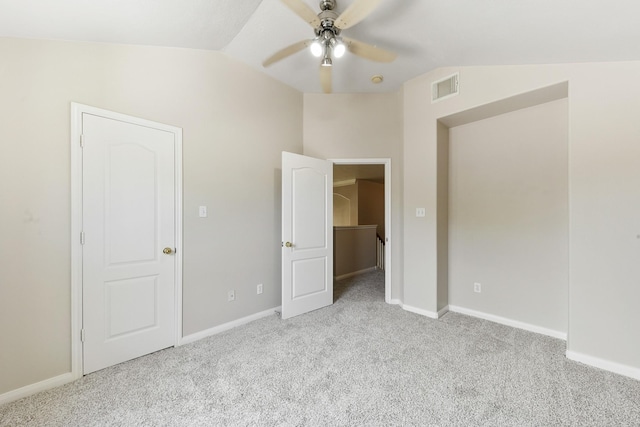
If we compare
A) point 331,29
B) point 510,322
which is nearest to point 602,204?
point 510,322

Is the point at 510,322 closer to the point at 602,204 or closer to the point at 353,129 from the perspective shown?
the point at 602,204

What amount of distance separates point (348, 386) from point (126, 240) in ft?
6.87

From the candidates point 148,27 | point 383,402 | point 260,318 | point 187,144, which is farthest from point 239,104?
point 383,402

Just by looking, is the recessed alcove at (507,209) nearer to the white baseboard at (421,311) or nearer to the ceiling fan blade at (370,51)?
the white baseboard at (421,311)

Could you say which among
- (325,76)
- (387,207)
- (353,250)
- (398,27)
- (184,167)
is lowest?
(353,250)

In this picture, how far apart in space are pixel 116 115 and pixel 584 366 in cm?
421

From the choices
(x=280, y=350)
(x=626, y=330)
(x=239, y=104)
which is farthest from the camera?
(x=239, y=104)

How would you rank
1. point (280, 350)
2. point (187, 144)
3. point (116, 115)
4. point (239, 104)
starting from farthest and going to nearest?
point (239, 104), point (187, 144), point (280, 350), point (116, 115)

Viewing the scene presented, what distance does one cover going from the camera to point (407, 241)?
345 centimetres

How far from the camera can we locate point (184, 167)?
104 inches

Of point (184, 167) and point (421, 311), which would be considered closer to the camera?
point (184, 167)

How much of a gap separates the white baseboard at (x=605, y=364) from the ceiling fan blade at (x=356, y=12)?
119 inches

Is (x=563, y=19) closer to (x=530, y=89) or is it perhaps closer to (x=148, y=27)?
(x=530, y=89)

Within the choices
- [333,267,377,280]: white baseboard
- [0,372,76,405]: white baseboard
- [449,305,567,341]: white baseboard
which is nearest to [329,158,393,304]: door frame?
[449,305,567,341]: white baseboard
